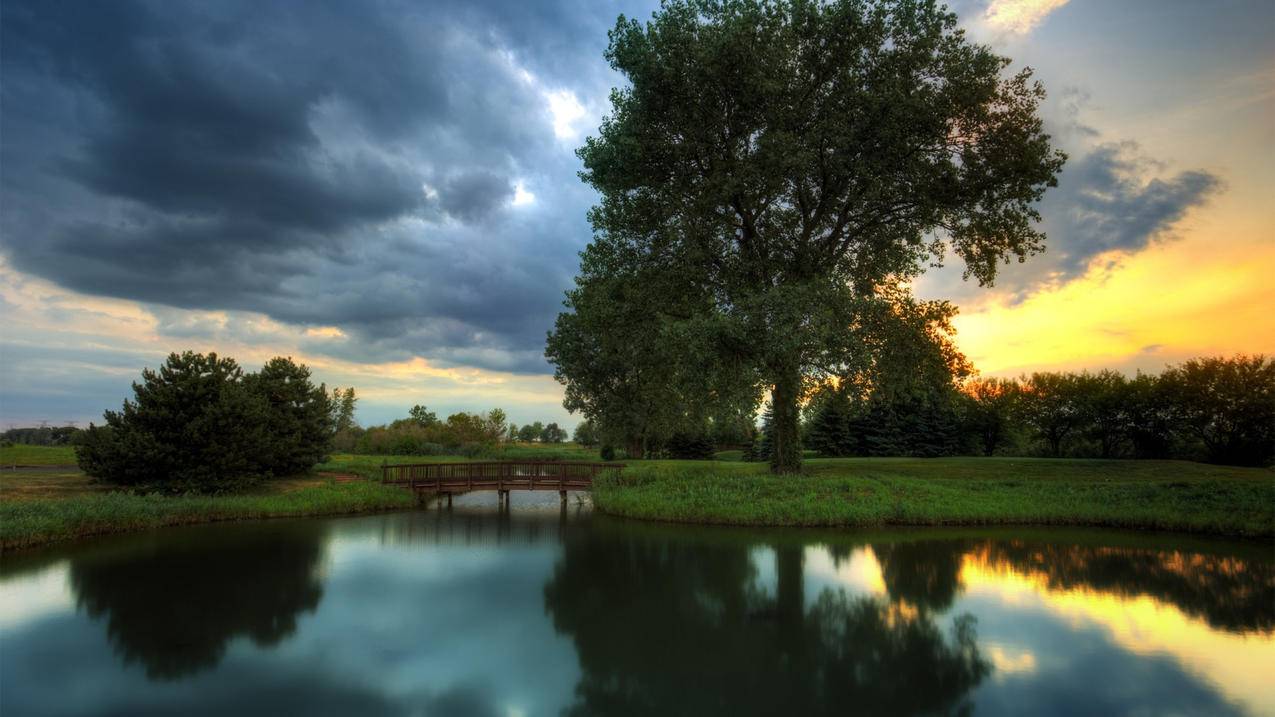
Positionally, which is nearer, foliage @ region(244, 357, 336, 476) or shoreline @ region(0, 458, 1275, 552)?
shoreline @ region(0, 458, 1275, 552)

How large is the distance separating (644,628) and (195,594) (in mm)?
9741

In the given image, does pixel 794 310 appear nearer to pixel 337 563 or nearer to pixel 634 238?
pixel 634 238

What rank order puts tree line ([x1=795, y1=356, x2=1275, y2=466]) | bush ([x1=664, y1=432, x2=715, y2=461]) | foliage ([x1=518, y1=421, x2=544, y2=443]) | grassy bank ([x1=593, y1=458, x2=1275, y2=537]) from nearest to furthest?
grassy bank ([x1=593, y1=458, x2=1275, y2=537]) → tree line ([x1=795, y1=356, x2=1275, y2=466]) → bush ([x1=664, y1=432, x2=715, y2=461]) → foliage ([x1=518, y1=421, x2=544, y2=443])

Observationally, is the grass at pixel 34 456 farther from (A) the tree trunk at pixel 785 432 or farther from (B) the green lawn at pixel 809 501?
(A) the tree trunk at pixel 785 432

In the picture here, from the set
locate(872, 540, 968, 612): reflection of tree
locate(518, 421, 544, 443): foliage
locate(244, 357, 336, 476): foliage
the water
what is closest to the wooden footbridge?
locate(244, 357, 336, 476): foliage

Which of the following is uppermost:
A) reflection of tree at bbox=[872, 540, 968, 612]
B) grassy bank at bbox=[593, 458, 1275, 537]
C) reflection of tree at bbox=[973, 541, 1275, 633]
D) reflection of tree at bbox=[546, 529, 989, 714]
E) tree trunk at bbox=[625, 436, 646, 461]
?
tree trunk at bbox=[625, 436, 646, 461]

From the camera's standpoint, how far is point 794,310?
21469mm

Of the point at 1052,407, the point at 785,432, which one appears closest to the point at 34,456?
the point at 785,432

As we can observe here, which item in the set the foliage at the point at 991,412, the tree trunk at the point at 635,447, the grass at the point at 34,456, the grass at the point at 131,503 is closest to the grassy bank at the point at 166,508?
the grass at the point at 131,503

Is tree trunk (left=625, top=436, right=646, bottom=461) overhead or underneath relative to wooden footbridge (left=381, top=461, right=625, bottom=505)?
overhead

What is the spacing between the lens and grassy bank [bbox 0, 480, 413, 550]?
18.9 m

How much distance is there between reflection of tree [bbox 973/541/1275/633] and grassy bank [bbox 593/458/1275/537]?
13.4 feet

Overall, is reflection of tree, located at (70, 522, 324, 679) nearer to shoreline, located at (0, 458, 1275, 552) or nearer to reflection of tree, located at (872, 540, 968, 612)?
shoreline, located at (0, 458, 1275, 552)

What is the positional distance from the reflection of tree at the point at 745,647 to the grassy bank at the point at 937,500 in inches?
316
